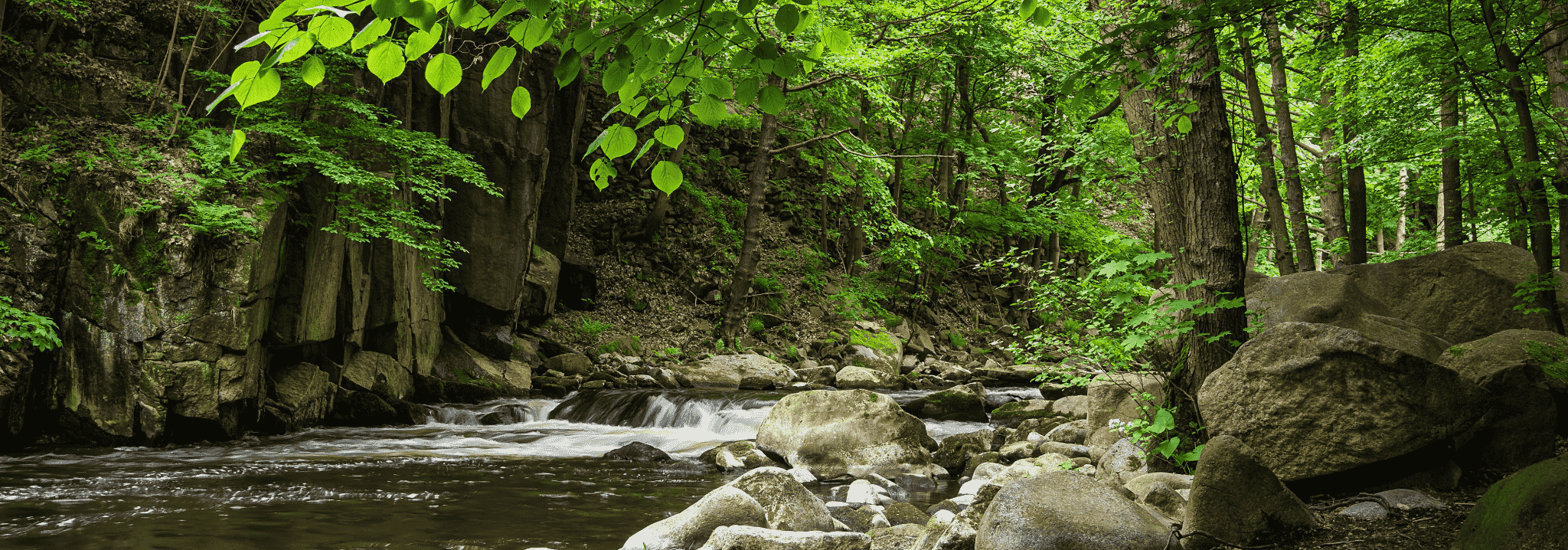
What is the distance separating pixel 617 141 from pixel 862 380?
13.9 m

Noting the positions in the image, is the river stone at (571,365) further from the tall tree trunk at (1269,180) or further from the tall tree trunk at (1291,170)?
the tall tree trunk at (1291,170)

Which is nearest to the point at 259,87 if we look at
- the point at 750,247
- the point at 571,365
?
the point at 571,365

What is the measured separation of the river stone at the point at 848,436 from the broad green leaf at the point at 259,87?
7406 millimetres

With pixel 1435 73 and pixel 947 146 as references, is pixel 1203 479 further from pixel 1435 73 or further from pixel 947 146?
pixel 947 146

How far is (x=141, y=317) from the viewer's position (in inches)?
342

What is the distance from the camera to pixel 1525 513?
2.81 m

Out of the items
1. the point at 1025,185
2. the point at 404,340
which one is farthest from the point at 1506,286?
the point at 404,340

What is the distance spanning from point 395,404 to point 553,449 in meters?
3.71

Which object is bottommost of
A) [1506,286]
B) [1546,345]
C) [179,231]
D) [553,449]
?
[553,449]

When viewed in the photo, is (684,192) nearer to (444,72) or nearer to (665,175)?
(665,175)

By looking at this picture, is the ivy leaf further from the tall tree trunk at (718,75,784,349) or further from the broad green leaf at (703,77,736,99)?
the tall tree trunk at (718,75,784,349)

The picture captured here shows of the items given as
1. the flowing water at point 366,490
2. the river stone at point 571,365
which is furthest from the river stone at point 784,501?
the river stone at point 571,365

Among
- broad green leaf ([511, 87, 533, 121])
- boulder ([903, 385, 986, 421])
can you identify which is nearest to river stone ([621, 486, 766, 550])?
broad green leaf ([511, 87, 533, 121])

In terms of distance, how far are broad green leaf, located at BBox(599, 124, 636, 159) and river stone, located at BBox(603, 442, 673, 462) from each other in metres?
7.71
